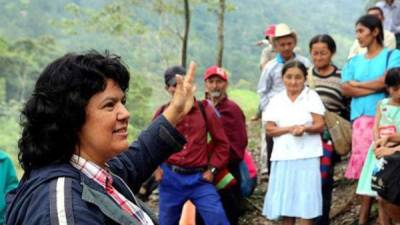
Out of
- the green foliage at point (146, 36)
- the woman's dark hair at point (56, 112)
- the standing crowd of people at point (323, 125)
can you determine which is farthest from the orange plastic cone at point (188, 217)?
the standing crowd of people at point (323, 125)

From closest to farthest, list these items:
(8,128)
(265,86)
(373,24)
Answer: (373,24)
(265,86)
(8,128)

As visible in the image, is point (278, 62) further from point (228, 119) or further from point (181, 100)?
point (181, 100)

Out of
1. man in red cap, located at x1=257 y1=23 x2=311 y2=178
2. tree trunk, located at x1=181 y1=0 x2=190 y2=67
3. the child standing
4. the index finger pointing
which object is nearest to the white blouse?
the child standing

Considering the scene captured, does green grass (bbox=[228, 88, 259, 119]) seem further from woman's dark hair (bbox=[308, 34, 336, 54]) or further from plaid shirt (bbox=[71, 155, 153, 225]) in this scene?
plaid shirt (bbox=[71, 155, 153, 225])

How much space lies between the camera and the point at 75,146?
173cm

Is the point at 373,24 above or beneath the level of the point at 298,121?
above

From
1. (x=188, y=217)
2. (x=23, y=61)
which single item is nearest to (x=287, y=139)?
(x=188, y=217)

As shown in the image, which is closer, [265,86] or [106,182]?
[106,182]

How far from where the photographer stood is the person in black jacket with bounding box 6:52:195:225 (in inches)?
61.6

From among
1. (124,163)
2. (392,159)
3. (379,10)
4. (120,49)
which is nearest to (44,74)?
(124,163)

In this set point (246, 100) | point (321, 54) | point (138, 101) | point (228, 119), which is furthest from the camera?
point (138, 101)

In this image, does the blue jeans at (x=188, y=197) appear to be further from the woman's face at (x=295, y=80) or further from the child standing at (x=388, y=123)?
the child standing at (x=388, y=123)

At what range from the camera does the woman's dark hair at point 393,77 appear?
14.3 feet

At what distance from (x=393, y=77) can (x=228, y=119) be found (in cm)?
149
